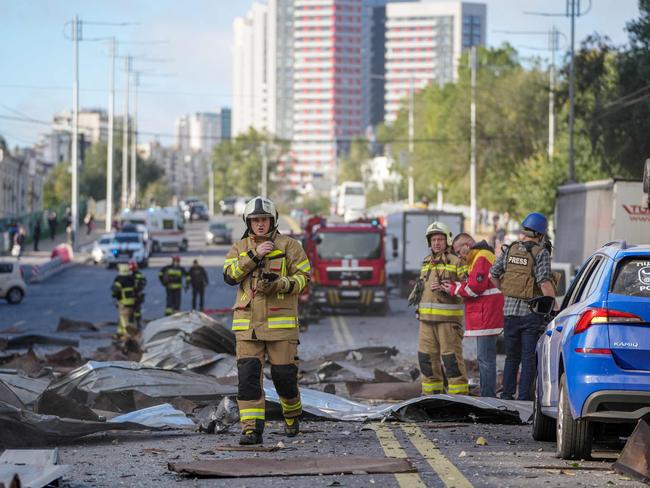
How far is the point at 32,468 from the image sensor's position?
8.37 metres

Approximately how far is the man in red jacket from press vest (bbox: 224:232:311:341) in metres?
3.43

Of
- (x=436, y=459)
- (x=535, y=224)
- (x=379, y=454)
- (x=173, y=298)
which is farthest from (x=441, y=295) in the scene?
(x=173, y=298)

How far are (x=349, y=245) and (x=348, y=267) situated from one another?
2.60ft

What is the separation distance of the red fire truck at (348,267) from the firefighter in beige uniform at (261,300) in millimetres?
24574

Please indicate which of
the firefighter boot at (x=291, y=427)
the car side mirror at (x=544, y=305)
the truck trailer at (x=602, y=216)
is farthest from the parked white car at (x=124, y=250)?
the car side mirror at (x=544, y=305)

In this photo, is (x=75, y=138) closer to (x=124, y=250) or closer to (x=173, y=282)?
(x=124, y=250)

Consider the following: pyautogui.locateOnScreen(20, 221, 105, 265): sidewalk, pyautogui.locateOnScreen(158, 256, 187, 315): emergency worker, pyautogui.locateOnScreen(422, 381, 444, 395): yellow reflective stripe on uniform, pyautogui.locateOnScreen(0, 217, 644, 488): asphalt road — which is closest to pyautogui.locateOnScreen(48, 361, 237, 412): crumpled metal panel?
pyautogui.locateOnScreen(422, 381, 444, 395): yellow reflective stripe on uniform

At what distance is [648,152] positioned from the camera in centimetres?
4466

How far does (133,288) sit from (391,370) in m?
7.88

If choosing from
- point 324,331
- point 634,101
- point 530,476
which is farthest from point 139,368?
point 634,101

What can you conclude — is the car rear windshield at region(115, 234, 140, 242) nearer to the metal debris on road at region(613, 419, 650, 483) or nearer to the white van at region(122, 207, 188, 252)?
the white van at region(122, 207, 188, 252)

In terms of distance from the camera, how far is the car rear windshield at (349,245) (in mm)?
36375

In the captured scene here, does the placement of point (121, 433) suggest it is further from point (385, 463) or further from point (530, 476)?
point (530, 476)

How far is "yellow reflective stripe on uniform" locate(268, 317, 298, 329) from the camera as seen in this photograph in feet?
34.8
